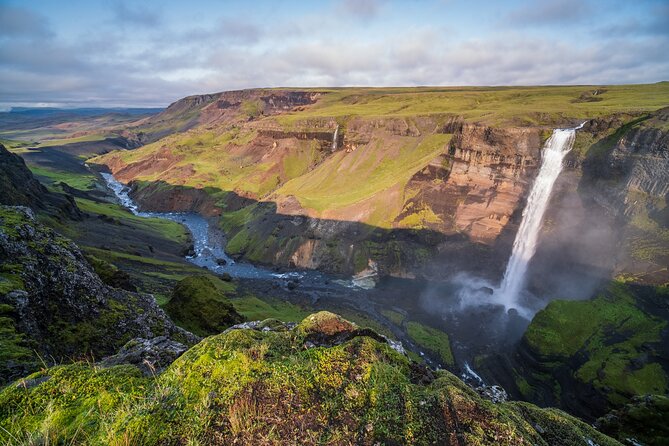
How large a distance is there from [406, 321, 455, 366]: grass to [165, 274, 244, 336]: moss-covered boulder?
85.4 feet

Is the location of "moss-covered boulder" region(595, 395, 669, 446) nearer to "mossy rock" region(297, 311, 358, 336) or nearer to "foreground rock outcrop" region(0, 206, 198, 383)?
"mossy rock" region(297, 311, 358, 336)

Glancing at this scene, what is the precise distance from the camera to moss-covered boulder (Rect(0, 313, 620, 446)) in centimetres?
448

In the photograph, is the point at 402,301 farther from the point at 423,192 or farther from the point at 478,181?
the point at 478,181

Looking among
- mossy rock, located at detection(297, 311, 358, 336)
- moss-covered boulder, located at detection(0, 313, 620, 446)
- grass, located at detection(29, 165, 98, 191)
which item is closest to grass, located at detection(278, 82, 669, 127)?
mossy rock, located at detection(297, 311, 358, 336)

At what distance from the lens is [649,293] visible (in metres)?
38.3

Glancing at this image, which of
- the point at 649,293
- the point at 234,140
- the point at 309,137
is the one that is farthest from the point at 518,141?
the point at 234,140

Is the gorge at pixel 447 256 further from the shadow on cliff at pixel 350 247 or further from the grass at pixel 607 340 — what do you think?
the shadow on cliff at pixel 350 247

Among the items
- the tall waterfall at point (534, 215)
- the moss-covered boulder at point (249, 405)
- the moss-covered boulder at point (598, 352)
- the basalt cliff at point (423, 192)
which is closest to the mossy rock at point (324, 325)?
the moss-covered boulder at point (249, 405)

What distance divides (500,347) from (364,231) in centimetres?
3321

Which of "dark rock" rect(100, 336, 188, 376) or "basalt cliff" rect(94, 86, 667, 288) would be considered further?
"basalt cliff" rect(94, 86, 667, 288)

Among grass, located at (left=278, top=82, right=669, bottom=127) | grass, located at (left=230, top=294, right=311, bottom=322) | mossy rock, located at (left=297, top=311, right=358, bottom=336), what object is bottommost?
grass, located at (left=230, top=294, right=311, bottom=322)

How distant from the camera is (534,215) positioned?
55.8 metres

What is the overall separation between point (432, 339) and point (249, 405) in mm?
44381

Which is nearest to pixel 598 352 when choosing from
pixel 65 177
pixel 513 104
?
pixel 513 104
